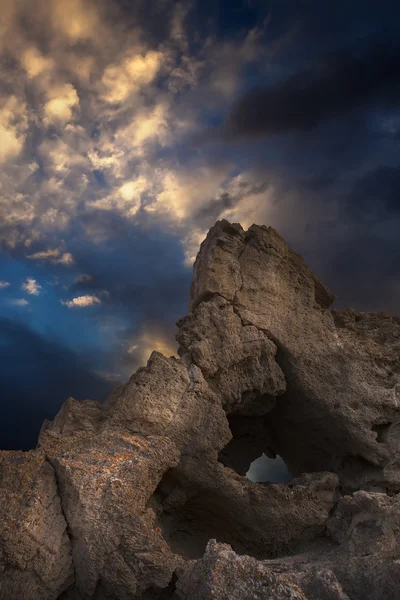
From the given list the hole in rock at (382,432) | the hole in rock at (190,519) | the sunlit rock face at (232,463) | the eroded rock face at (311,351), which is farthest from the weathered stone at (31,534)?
the hole in rock at (382,432)

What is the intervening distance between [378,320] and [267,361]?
3.84m

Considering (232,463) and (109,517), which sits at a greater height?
(232,463)

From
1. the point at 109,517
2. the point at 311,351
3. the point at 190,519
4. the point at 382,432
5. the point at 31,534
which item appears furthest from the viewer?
the point at 311,351

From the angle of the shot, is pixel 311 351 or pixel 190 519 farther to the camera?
pixel 311 351

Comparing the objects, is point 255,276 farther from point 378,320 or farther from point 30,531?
point 30,531

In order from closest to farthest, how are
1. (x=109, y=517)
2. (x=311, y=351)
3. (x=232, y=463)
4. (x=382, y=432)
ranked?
(x=109, y=517), (x=382, y=432), (x=311, y=351), (x=232, y=463)

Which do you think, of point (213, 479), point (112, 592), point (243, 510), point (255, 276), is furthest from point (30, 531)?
point (255, 276)

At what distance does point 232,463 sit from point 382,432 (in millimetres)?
4136

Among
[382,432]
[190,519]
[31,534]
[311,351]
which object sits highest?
[311,351]

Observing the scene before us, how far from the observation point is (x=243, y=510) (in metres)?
8.39

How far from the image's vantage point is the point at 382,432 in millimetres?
10000

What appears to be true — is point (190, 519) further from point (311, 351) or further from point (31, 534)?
point (311, 351)

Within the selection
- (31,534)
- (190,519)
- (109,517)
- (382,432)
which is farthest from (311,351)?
(31,534)

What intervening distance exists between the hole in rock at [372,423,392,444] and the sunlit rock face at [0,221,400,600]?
0.03 meters
